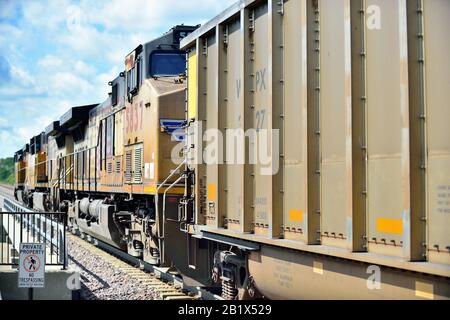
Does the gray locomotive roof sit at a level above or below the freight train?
above

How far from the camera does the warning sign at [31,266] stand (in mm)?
8398

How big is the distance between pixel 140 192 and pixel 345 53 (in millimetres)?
7688

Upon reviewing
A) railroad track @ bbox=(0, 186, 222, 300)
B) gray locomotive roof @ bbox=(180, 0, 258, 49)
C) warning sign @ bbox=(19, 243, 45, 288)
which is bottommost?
railroad track @ bbox=(0, 186, 222, 300)

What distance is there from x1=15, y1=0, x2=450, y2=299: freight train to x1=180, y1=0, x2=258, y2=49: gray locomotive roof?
0.03 m


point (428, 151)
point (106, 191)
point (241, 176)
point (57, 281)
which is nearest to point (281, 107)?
point (241, 176)

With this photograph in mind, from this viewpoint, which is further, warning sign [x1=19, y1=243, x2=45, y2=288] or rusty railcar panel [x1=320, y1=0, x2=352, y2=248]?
warning sign [x1=19, y1=243, x2=45, y2=288]

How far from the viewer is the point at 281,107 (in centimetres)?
658

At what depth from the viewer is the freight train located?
449 cm

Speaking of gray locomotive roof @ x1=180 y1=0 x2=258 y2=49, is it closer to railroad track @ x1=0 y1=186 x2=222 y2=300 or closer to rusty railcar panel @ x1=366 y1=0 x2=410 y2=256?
rusty railcar panel @ x1=366 y1=0 x2=410 y2=256

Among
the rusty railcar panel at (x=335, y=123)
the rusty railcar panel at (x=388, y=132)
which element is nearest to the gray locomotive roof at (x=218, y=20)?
the rusty railcar panel at (x=335, y=123)

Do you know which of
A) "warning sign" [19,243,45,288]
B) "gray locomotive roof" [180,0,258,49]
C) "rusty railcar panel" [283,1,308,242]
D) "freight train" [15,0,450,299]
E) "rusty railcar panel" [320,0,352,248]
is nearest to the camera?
"freight train" [15,0,450,299]

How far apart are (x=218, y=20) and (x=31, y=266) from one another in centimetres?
447

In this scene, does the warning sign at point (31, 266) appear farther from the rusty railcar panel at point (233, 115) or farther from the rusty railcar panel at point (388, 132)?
the rusty railcar panel at point (388, 132)

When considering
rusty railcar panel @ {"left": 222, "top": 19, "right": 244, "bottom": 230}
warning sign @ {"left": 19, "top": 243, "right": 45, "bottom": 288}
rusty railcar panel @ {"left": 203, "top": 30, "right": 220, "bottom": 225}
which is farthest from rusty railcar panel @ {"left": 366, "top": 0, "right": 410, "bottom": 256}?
warning sign @ {"left": 19, "top": 243, "right": 45, "bottom": 288}
